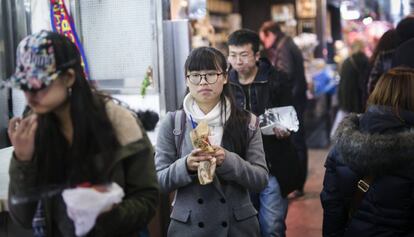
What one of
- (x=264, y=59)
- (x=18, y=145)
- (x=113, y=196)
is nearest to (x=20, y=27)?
(x=264, y=59)

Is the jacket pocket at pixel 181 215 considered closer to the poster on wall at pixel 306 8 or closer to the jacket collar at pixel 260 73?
the jacket collar at pixel 260 73

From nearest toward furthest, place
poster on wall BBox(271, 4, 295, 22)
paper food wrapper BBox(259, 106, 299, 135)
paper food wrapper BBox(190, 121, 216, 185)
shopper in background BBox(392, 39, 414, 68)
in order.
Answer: paper food wrapper BBox(190, 121, 216, 185) → paper food wrapper BBox(259, 106, 299, 135) → shopper in background BBox(392, 39, 414, 68) → poster on wall BBox(271, 4, 295, 22)

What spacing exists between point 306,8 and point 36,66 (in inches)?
462

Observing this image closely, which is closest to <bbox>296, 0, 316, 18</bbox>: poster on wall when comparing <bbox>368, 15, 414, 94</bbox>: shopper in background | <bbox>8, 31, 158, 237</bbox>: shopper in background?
<bbox>368, 15, 414, 94</bbox>: shopper in background

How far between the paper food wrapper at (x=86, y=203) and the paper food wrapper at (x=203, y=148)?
0.75 metres

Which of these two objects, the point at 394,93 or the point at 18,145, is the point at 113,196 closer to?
the point at 18,145

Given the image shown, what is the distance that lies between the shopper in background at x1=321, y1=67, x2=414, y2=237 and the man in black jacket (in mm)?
1004

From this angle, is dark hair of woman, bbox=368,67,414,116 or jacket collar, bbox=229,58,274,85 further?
jacket collar, bbox=229,58,274,85

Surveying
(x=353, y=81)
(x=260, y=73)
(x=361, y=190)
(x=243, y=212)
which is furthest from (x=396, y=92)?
(x=353, y=81)

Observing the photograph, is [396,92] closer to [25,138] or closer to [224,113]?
[224,113]

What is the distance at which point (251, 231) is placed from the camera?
9.68 feet

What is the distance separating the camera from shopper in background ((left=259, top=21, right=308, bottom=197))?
23.3 feet

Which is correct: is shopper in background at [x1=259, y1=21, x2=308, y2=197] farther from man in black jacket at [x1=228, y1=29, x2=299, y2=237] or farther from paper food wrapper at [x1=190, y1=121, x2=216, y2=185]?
paper food wrapper at [x1=190, y1=121, x2=216, y2=185]

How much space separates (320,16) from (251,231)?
10738 mm
